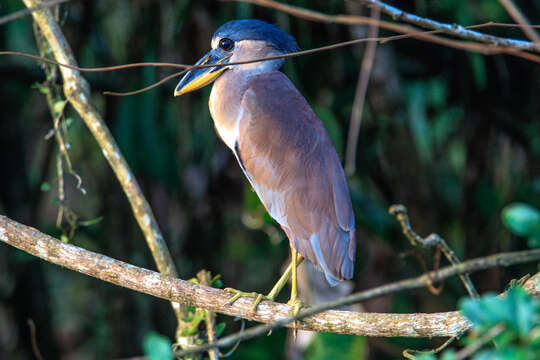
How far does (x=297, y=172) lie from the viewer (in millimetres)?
2188

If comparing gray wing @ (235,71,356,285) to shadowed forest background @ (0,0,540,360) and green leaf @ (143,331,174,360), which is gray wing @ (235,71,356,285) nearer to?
shadowed forest background @ (0,0,540,360)

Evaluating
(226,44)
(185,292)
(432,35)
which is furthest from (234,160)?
(432,35)

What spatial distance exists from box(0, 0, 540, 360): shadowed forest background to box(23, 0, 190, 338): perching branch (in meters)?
1.16

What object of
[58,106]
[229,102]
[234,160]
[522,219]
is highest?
[234,160]

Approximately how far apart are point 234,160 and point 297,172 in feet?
5.65

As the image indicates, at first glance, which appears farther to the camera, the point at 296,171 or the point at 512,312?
A: the point at 296,171

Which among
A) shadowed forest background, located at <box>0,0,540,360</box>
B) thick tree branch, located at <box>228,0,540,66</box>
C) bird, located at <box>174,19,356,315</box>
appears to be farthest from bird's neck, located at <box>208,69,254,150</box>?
thick tree branch, located at <box>228,0,540,66</box>

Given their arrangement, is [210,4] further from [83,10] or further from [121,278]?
[121,278]

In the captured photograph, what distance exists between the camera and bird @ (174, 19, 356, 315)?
2068 millimetres

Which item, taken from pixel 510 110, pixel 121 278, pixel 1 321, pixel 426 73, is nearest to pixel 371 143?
pixel 426 73

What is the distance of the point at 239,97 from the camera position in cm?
233

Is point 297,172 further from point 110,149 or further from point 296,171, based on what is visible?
point 110,149

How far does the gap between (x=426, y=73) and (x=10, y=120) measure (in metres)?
2.63

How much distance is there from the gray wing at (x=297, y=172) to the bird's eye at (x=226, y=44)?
0.71 ft
